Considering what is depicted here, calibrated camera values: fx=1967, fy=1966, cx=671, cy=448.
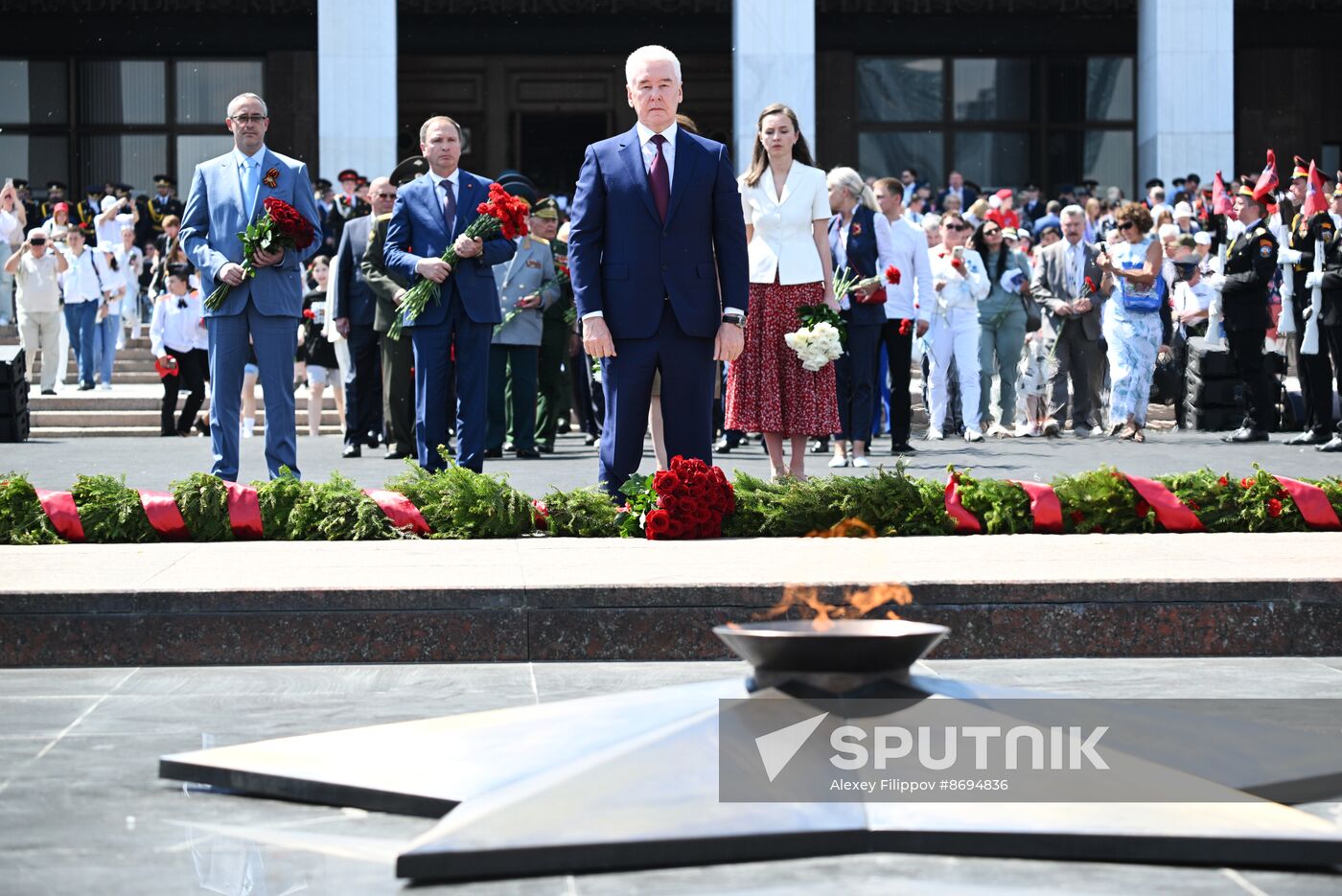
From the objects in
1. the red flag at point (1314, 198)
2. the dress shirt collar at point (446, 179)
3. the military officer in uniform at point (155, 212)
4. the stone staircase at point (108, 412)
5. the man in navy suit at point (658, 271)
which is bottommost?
the stone staircase at point (108, 412)

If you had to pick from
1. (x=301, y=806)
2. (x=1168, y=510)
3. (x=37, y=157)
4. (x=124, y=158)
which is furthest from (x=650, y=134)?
(x=37, y=157)

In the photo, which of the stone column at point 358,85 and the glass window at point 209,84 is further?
the glass window at point 209,84

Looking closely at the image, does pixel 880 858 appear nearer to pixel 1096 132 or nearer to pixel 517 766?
pixel 517 766

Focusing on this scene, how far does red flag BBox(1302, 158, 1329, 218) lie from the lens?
48.4ft

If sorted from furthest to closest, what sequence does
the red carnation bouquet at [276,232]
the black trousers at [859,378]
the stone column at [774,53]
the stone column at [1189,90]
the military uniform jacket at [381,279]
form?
the stone column at [1189,90], the stone column at [774,53], the black trousers at [859,378], the military uniform jacket at [381,279], the red carnation bouquet at [276,232]

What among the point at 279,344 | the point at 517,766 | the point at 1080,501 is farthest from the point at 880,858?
the point at 279,344

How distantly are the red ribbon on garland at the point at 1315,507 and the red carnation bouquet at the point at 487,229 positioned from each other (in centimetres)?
427

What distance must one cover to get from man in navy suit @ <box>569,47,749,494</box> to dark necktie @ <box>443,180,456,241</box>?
282cm

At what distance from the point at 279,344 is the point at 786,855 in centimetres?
667

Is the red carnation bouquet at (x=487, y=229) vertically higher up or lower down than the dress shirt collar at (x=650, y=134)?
lower down

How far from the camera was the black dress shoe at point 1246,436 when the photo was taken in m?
15.4

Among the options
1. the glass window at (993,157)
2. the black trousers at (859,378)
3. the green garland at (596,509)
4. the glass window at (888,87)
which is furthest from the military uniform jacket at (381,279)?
the glass window at (993,157)

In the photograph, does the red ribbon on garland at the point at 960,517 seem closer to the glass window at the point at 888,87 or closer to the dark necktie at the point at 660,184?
the dark necktie at the point at 660,184

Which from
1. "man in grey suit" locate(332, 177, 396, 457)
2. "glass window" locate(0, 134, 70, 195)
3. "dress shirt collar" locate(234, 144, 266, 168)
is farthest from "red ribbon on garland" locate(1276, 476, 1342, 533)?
"glass window" locate(0, 134, 70, 195)
